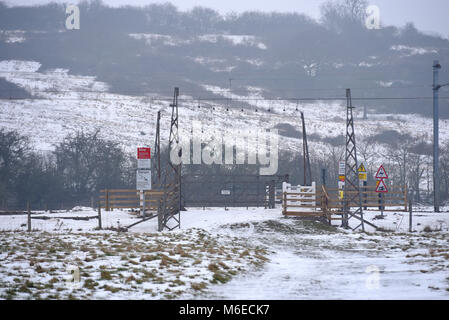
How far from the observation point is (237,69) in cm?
14600

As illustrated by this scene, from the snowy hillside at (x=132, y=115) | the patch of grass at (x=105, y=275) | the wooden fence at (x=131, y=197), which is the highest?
the snowy hillside at (x=132, y=115)

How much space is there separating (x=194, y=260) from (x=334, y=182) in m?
49.7

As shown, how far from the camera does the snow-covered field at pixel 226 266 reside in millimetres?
11141

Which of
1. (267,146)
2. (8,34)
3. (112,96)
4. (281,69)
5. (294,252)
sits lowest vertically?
(294,252)

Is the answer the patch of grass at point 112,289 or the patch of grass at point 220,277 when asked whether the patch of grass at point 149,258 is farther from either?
the patch of grass at point 112,289

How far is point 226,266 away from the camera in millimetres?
14312

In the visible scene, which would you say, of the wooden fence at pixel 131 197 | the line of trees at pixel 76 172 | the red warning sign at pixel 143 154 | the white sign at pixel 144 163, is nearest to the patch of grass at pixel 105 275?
the red warning sign at pixel 143 154

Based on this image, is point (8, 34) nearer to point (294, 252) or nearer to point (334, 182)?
point (334, 182)

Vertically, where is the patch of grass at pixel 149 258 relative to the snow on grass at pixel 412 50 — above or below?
below

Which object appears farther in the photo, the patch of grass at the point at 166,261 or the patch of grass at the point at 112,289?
the patch of grass at the point at 166,261

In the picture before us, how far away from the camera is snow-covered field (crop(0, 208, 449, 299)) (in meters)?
11.1

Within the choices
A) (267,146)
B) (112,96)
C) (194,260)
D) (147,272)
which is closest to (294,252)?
(194,260)

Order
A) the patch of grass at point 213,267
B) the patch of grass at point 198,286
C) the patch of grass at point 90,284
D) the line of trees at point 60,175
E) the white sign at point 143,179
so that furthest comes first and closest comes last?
the line of trees at point 60,175, the white sign at point 143,179, the patch of grass at point 213,267, the patch of grass at point 198,286, the patch of grass at point 90,284

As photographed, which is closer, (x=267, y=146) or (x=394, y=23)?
(x=267, y=146)
